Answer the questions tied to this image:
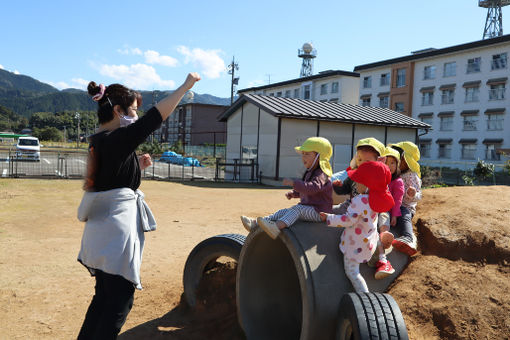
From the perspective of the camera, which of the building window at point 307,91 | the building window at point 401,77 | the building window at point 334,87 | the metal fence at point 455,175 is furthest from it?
the building window at point 307,91

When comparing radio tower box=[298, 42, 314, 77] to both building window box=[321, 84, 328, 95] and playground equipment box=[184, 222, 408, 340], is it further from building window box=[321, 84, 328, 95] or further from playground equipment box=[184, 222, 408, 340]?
playground equipment box=[184, 222, 408, 340]

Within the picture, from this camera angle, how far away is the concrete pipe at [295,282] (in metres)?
2.86

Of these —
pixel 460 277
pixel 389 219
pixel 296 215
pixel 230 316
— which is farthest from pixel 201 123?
pixel 460 277

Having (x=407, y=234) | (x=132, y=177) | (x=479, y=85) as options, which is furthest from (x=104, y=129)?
(x=479, y=85)

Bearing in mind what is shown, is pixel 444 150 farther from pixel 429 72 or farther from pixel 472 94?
pixel 429 72

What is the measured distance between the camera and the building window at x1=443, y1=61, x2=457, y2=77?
36281 mm

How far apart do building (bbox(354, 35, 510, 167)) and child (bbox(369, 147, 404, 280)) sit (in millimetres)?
30166

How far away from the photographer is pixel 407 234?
3457 millimetres

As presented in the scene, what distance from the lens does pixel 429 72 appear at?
38.3 metres

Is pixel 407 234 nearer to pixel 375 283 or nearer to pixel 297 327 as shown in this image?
pixel 375 283

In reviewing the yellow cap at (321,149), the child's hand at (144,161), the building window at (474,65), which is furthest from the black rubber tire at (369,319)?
the building window at (474,65)

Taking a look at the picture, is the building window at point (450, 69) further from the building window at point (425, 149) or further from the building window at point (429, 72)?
the building window at point (425, 149)

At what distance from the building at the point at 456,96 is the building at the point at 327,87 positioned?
3673mm

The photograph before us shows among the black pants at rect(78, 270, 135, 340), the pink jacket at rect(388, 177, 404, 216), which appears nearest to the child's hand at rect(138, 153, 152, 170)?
the black pants at rect(78, 270, 135, 340)
